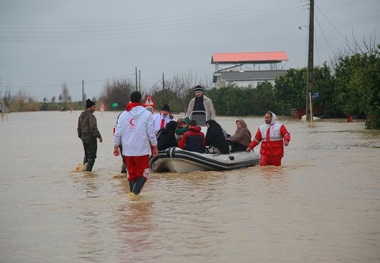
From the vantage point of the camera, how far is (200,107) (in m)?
20.0

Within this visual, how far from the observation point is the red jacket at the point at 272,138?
17.5 meters

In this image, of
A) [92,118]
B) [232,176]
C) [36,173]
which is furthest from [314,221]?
[36,173]

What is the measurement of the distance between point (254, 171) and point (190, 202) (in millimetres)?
5238

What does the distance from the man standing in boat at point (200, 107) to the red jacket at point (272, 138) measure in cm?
225

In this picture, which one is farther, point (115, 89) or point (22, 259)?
point (115, 89)

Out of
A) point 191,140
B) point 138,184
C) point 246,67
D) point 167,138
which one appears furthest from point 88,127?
point 246,67

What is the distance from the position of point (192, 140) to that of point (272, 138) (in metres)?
1.85

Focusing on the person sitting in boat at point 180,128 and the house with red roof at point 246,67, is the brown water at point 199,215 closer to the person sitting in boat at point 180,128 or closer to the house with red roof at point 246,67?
the person sitting in boat at point 180,128

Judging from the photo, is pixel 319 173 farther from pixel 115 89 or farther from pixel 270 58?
pixel 115 89

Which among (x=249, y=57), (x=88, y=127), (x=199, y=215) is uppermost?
(x=249, y=57)

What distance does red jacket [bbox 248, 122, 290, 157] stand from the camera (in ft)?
57.4

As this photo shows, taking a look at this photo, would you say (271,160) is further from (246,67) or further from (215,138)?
(246,67)

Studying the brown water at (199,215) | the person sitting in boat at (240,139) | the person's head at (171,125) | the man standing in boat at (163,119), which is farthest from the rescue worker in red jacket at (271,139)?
the man standing in boat at (163,119)

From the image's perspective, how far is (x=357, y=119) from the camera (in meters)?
54.5
